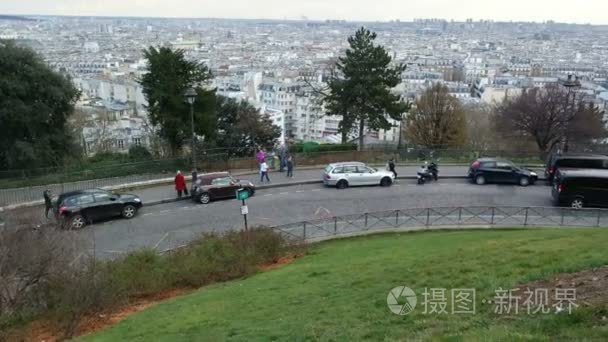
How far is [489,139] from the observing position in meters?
59.1

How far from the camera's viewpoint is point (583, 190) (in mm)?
22625

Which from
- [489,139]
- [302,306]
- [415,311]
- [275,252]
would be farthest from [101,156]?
[489,139]

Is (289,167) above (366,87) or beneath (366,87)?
beneath

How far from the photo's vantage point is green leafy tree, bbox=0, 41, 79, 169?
A: 2902cm

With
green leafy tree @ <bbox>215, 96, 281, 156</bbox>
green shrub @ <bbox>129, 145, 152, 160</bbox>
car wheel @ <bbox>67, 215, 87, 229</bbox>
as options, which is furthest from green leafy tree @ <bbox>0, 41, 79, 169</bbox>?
car wheel @ <bbox>67, 215, 87, 229</bbox>

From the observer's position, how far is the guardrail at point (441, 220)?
19875 millimetres

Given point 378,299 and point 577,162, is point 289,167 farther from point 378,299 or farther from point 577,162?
point 378,299

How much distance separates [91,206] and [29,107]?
11.3 m

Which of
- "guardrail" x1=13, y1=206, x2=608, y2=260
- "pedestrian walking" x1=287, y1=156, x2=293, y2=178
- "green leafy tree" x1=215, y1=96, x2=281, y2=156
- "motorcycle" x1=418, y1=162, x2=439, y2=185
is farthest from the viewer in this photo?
"green leafy tree" x1=215, y1=96, x2=281, y2=156

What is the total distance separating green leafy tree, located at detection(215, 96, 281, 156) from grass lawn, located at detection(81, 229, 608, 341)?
22244 mm

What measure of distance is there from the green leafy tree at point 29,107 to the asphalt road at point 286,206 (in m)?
10.7

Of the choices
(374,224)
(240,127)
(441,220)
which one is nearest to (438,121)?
(240,127)

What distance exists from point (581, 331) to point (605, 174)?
17700 mm

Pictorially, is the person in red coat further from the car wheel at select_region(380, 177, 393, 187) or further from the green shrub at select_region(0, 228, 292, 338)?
the car wheel at select_region(380, 177, 393, 187)
